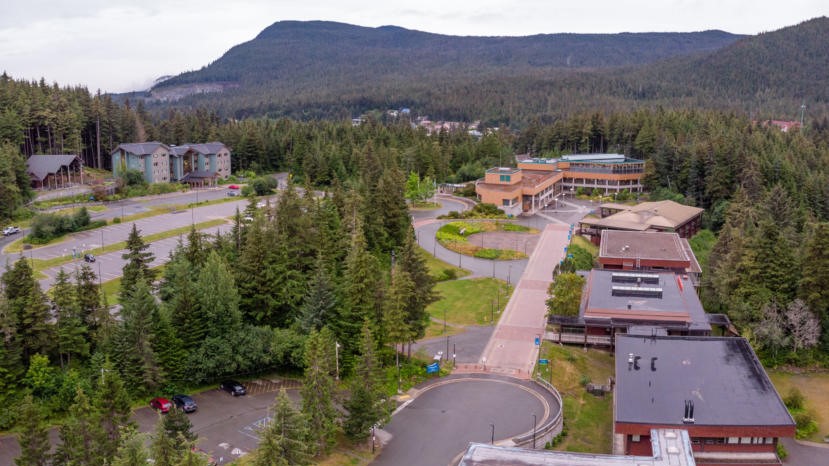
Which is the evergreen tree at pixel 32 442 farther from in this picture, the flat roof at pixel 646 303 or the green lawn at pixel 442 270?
the green lawn at pixel 442 270

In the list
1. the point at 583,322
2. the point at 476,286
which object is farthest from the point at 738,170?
the point at 583,322

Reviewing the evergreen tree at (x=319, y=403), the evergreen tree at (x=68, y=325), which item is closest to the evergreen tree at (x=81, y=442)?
the evergreen tree at (x=319, y=403)

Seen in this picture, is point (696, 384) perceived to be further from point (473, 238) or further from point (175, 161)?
point (175, 161)

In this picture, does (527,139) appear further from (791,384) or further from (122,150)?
(791,384)

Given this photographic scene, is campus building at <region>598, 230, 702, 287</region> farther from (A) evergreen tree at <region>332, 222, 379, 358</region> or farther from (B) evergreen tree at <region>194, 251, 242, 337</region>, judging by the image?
(B) evergreen tree at <region>194, 251, 242, 337</region>

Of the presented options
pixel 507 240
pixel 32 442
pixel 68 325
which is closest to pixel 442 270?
pixel 507 240

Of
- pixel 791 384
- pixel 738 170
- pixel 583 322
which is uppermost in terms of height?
pixel 738 170

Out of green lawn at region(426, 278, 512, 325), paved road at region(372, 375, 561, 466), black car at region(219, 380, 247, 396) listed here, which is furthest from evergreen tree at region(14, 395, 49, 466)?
green lawn at region(426, 278, 512, 325)
